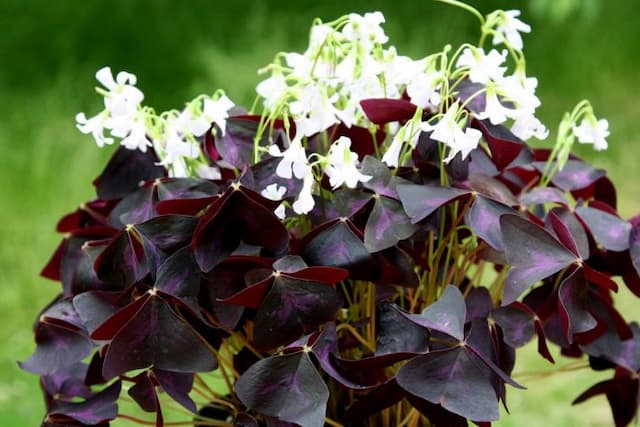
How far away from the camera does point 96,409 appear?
834 millimetres

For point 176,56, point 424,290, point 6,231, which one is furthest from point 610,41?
point 424,290

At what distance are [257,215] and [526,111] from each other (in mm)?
Result: 235

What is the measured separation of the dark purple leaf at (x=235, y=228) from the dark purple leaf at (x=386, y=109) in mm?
114

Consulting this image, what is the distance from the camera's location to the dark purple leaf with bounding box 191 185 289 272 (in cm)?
76

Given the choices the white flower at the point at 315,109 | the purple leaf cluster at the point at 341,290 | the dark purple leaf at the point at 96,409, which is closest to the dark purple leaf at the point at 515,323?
the purple leaf cluster at the point at 341,290

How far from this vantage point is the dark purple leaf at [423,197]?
76 centimetres

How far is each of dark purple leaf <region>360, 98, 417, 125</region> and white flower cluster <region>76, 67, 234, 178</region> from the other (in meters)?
0.13

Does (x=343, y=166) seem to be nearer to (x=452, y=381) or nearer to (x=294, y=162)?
(x=294, y=162)

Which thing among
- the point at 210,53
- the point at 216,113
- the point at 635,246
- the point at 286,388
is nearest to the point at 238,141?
the point at 216,113

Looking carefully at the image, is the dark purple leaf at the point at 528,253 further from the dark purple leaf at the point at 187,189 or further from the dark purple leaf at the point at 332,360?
the dark purple leaf at the point at 187,189

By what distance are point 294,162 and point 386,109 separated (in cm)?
10

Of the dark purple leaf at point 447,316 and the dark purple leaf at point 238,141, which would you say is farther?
the dark purple leaf at point 238,141

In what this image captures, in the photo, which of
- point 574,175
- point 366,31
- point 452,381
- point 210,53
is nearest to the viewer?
point 452,381

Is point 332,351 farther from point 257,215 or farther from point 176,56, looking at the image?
point 176,56
